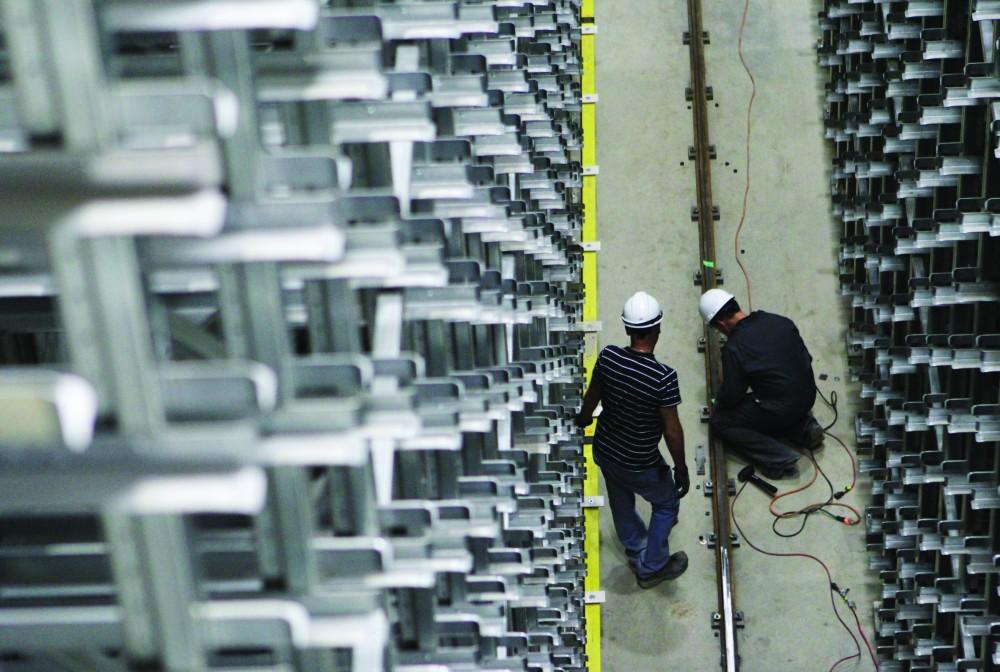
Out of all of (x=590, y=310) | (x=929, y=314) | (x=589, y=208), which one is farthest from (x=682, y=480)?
(x=589, y=208)

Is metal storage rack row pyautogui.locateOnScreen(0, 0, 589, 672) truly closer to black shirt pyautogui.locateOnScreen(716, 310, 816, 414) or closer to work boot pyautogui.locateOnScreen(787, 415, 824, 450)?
black shirt pyautogui.locateOnScreen(716, 310, 816, 414)

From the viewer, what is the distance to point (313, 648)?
383 cm

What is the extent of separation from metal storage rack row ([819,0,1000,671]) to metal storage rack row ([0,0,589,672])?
241 centimetres

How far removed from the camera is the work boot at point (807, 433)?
9.41 meters

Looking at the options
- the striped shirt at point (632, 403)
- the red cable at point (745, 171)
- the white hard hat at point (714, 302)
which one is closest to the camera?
the striped shirt at point (632, 403)

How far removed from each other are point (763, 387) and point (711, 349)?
0.94 metres

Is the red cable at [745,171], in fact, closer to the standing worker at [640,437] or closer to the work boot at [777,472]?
the work boot at [777,472]

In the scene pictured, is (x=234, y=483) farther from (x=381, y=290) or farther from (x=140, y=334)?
(x=381, y=290)

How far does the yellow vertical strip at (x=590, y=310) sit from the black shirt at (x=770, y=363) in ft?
3.94

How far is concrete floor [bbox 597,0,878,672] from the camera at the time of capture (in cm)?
892

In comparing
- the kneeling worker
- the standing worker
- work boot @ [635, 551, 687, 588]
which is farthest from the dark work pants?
work boot @ [635, 551, 687, 588]

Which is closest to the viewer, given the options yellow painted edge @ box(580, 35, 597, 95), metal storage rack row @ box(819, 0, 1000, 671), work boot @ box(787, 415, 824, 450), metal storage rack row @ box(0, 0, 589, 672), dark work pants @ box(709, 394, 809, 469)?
metal storage rack row @ box(0, 0, 589, 672)

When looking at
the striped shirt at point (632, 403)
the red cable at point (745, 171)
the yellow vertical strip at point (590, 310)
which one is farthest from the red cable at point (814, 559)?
the red cable at point (745, 171)

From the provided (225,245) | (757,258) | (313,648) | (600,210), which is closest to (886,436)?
(757,258)
